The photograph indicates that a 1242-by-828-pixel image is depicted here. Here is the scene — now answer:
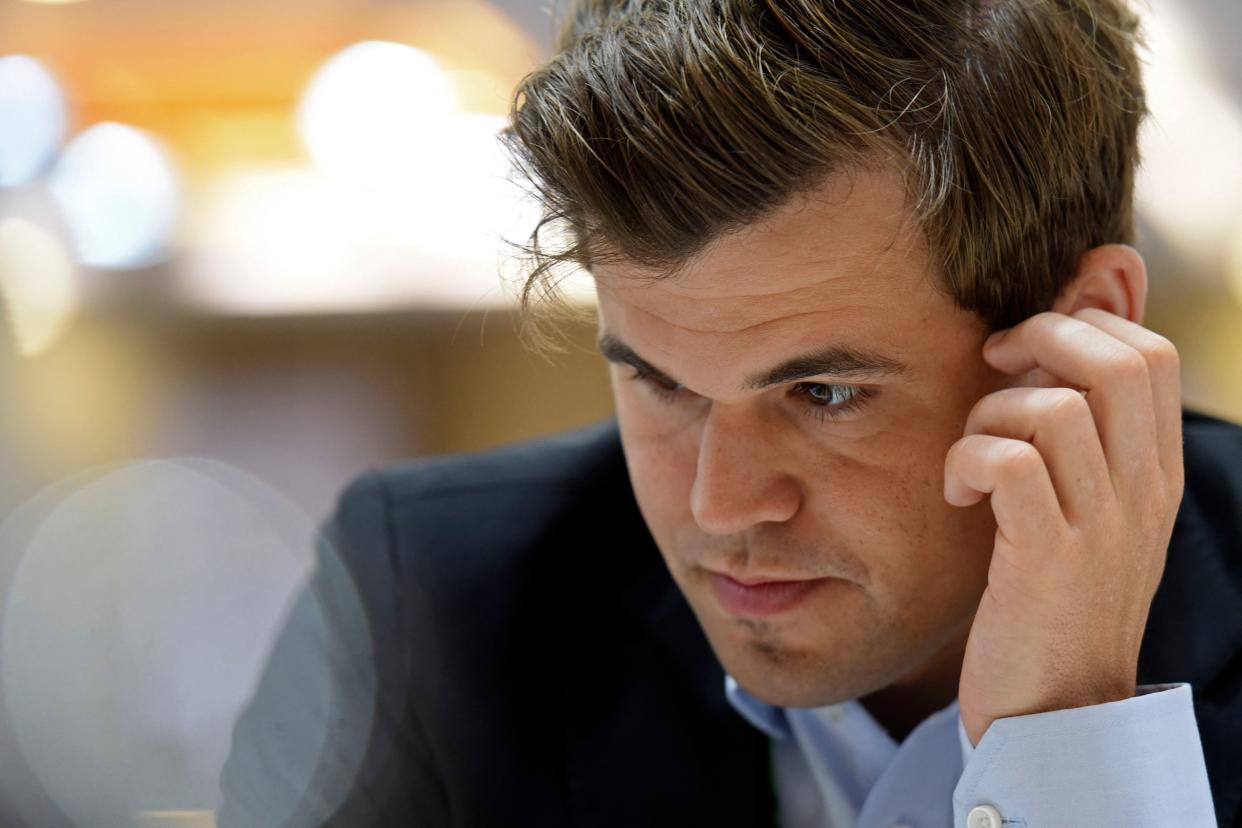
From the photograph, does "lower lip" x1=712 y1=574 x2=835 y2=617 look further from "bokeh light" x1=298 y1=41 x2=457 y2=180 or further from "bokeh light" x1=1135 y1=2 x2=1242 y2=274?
"bokeh light" x1=298 y1=41 x2=457 y2=180

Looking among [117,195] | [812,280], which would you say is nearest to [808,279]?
[812,280]

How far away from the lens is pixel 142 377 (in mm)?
3410

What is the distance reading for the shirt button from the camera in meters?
1.09

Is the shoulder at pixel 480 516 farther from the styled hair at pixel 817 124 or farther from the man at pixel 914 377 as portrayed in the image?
the styled hair at pixel 817 124

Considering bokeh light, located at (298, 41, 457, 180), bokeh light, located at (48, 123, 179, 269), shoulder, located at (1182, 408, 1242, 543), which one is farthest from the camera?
bokeh light, located at (298, 41, 457, 180)

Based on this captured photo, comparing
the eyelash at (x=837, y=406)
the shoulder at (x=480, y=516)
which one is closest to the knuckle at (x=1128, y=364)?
the eyelash at (x=837, y=406)

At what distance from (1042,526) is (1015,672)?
151 mm

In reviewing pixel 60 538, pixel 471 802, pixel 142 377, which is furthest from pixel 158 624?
pixel 142 377

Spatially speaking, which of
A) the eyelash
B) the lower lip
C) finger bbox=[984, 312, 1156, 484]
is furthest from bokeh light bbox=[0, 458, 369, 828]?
finger bbox=[984, 312, 1156, 484]

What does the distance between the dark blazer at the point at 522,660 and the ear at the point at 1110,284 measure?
1.05 ft

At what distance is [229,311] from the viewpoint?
3.53 metres

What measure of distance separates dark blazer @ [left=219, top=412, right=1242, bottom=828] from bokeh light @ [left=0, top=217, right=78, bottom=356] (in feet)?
4.78

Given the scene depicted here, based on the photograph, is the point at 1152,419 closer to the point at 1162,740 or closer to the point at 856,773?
the point at 1162,740

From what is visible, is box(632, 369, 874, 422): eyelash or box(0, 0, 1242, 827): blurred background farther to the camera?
box(0, 0, 1242, 827): blurred background
